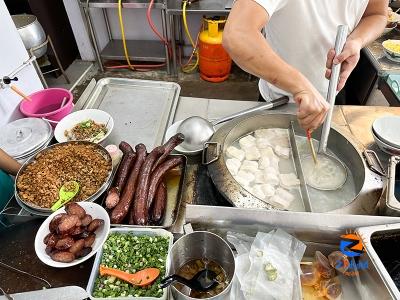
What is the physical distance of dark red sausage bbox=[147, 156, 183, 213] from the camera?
1556 mm

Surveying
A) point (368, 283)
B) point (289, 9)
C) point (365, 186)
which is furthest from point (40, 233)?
point (289, 9)

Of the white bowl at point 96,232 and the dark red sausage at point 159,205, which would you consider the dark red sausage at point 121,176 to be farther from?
the dark red sausage at point 159,205

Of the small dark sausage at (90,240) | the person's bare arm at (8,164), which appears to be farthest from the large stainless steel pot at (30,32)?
the small dark sausage at (90,240)

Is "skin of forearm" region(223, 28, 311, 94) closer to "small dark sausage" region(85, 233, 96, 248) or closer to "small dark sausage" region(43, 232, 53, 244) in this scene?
"small dark sausage" region(85, 233, 96, 248)

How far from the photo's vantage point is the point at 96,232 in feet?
4.57

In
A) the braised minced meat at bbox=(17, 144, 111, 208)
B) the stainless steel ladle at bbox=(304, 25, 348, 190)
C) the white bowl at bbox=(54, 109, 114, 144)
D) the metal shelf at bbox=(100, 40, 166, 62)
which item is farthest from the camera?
the metal shelf at bbox=(100, 40, 166, 62)

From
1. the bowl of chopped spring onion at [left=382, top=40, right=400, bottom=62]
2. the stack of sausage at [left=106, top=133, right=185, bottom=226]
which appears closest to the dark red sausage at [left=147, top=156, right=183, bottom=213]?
the stack of sausage at [left=106, top=133, right=185, bottom=226]

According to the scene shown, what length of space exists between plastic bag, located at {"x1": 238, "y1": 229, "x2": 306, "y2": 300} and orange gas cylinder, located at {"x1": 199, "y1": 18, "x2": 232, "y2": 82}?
11.1 ft

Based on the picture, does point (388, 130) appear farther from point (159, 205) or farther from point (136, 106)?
point (136, 106)

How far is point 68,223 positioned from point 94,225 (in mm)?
113

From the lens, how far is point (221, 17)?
4.39 metres

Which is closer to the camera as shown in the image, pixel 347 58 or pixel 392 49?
pixel 347 58

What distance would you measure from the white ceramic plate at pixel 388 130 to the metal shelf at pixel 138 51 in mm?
4017

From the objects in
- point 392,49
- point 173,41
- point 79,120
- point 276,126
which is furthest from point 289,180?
point 173,41
